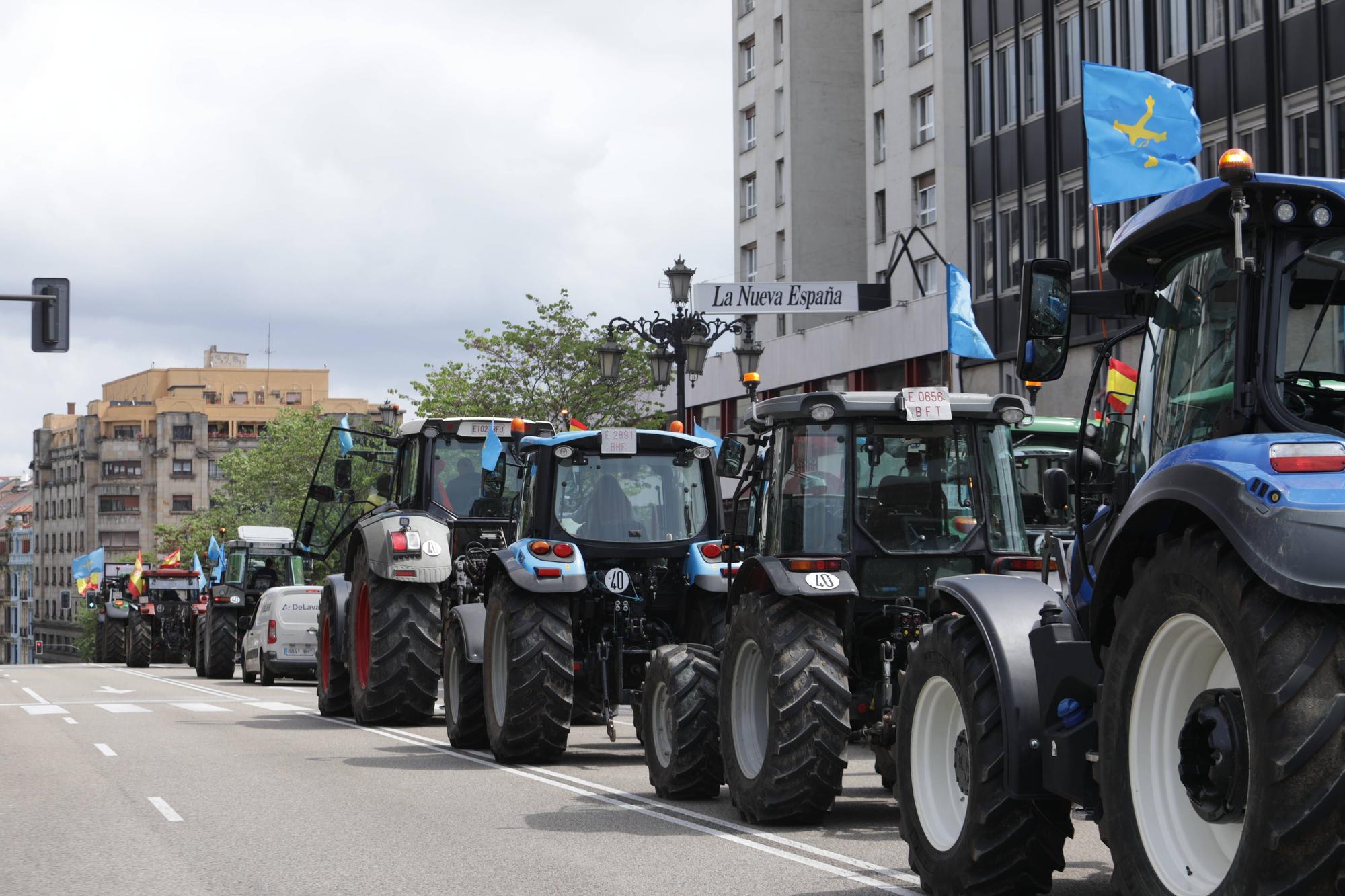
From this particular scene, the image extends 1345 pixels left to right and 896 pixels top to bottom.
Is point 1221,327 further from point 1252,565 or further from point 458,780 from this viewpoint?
point 458,780

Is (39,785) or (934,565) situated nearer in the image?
(934,565)

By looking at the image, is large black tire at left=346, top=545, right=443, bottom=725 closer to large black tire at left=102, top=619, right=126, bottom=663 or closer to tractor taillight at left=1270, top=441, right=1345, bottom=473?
tractor taillight at left=1270, top=441, right=1345, bottom=473

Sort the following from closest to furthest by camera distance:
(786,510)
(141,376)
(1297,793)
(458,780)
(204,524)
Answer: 1. (1297,793)
2. (786,510)
3. (458,780)
4. (204,524)
5. (141,376)

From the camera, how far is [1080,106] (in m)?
35.2

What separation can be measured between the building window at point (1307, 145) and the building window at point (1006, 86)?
9.52m

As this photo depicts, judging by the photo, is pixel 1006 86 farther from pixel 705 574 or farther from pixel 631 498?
pixel 705 574

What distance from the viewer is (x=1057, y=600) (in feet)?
23.5

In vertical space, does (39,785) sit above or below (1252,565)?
below

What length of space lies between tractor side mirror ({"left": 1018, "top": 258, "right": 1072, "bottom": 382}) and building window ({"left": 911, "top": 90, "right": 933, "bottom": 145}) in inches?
1453

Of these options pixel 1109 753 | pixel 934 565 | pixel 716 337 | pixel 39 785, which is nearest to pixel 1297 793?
pixel 1109 753

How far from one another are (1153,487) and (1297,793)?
114cm

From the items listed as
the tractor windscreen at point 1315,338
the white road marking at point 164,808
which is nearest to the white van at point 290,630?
the white road marking at point 164,808

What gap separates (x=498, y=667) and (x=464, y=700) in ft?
3.30

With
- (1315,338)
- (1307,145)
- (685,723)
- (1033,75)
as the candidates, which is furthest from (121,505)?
(1315,338)
